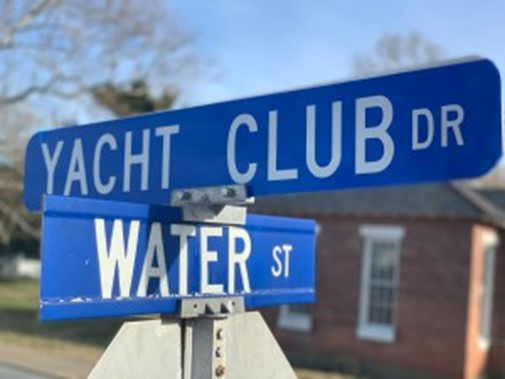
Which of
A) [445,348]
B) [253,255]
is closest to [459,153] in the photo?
[253,255]

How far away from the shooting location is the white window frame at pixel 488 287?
668 inches

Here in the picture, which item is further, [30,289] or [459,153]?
[30,289]

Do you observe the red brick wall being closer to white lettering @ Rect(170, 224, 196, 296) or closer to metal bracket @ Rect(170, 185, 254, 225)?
metal bracket @ Rect(170, 185, 254, 225)

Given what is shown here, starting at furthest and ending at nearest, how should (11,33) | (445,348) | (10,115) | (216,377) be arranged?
1. (10,115)
2. (11,33)
3. (445,348)
4. (216,377)

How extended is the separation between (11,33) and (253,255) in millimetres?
18246

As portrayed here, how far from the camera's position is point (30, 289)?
34.0 metres

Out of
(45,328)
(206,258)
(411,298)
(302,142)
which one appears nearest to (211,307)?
(206,258)

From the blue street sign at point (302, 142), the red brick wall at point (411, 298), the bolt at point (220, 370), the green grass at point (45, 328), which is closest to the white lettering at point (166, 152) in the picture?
the blue street sign at point (302, 142)

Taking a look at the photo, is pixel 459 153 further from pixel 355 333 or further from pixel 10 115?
pixel 10 115

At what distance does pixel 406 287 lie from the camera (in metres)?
16.7

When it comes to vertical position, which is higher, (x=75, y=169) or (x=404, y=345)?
(x=75, y=169)

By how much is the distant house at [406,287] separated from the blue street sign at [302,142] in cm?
1366

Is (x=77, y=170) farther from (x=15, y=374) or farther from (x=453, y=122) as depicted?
(x=15, y=374)

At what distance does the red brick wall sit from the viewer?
1591cm
